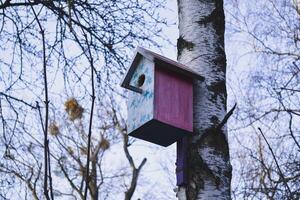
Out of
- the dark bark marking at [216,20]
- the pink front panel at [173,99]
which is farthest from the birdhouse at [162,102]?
the dark bark marking at [216,20]

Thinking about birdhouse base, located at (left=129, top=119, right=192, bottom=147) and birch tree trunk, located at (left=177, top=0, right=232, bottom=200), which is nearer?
birch tree trunk, located at (left=177, top=0, right=232, bottom=200)

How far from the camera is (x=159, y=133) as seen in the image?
6.63 ft

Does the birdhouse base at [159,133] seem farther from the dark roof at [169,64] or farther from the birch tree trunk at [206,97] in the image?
the dark roof at [169,64]

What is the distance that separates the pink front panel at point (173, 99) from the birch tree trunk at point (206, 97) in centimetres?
3

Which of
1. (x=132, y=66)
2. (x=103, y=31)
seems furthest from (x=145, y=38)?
(x=132, y=66)

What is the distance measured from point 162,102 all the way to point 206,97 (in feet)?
0.58

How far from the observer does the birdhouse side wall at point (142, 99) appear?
1992 mm

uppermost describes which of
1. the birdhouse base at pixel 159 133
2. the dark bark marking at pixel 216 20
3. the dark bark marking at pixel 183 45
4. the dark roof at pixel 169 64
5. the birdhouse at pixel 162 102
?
the dark bark marking at pixel 216 20

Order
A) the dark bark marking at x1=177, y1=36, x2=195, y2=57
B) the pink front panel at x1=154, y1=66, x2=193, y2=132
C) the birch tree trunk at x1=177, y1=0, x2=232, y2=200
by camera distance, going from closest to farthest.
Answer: the birch tree trunk at x1=177, y1=0, x2=232, y2=200 → the pink front panel at x1=154, y1=66, x2=193, y2=132 → the dark bark marking at x1=177, y1=36, x2=195, y2=57

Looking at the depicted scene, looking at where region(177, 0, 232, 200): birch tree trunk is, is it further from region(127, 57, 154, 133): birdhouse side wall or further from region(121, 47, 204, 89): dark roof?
region(127, 57, 154, 133): birdhouse side wall

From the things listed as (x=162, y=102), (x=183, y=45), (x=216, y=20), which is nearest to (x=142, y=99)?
(x=162, y=102)

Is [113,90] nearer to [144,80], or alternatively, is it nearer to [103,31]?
[103,31]

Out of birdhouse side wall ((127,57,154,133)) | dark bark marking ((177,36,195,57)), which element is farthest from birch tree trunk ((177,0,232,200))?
birdhouse side wall ((127,57,154,133))

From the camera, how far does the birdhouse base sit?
1.93 meters
